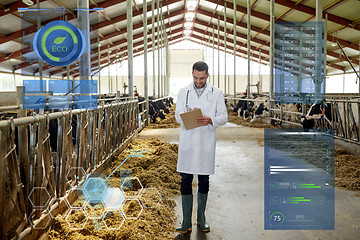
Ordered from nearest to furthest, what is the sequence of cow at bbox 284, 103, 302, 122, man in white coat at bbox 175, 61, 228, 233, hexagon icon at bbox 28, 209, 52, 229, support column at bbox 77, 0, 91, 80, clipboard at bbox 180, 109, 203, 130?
hexagon icon at bbox 28, 209, 52, 229 < clipboard at bbox 180, 109, 203, 130 < man in white coat at bbox 175, 61, 228, 233 < support column at bbox 77, 0, 91, 80 < cow at bbox 284, 103, 302, 122

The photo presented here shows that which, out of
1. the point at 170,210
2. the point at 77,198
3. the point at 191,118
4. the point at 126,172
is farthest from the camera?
the point at 126,172

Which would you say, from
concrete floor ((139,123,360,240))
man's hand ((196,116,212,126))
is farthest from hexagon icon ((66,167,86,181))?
man's hand ((196,116,212,126))

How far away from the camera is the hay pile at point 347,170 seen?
13.7 ft

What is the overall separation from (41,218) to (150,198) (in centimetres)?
113

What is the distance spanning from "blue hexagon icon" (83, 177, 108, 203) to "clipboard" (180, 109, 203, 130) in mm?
1310

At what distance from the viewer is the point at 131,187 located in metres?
3.96

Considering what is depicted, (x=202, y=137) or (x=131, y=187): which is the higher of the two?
(x=202, y=137)

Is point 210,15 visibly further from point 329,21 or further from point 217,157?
point 217,157

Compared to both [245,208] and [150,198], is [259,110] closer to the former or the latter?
[245,208]

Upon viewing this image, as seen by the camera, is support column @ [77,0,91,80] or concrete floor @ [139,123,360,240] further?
support column @ [77,0,91,80]

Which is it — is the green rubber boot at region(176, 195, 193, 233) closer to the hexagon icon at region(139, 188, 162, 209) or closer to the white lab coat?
the white lab coat

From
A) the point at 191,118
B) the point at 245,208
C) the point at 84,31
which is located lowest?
the point at 245,208

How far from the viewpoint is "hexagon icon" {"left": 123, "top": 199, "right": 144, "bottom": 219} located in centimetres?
293

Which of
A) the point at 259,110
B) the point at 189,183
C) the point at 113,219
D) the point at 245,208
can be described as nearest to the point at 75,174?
the point at 113,219
